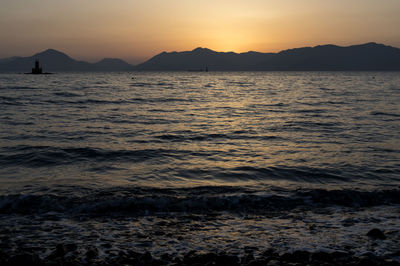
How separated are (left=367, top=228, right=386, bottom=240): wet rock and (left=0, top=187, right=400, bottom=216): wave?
1.87 metres

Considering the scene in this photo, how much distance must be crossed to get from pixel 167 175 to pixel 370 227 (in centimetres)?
631

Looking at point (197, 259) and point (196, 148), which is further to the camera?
point (196, 148)

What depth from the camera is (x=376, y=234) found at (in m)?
6.39

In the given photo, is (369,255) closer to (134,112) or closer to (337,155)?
(337,155)

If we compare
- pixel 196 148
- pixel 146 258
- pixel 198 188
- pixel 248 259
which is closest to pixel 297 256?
pixel 248 259

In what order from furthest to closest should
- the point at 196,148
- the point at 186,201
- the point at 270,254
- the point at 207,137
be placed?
the point at 207,137, the point at 196,148, the point at 186,201, the point at 270,254

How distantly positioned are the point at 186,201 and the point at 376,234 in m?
4.35

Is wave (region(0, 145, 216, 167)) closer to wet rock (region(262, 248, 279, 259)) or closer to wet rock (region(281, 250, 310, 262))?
wet rock (region(262, 248, 279, 259))

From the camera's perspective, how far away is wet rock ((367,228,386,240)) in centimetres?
634

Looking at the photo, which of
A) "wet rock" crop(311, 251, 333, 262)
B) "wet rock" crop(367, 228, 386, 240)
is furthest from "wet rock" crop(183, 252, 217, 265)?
"wet rock" crop(367, 228, 386, 240)

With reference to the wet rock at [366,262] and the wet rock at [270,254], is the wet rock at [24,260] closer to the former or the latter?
the wet rock at [270,254]

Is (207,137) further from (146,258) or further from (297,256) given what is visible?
(146,258)

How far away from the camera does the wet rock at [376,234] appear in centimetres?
634

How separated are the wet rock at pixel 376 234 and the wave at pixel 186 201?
1868 mm
